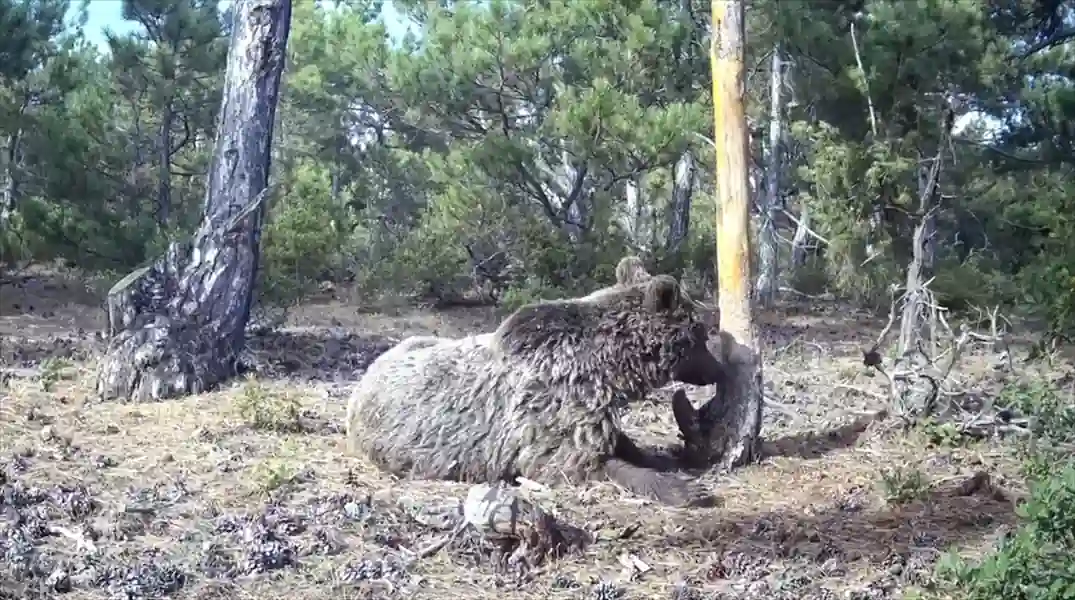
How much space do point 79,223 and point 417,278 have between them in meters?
4.17

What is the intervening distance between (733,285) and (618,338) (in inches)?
26.7

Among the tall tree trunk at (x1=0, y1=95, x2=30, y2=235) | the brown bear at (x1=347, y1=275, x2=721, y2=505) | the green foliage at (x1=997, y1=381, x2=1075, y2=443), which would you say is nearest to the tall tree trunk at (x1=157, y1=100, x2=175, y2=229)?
the tall tree trunk at (x1=0, y1=95, x2=30, y2=235)

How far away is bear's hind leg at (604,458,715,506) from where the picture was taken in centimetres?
475

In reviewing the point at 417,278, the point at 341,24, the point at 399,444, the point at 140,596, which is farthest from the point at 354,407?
the point at 341,24

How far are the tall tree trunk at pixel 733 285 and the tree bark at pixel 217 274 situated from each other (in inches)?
153

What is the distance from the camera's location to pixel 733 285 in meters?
5.39

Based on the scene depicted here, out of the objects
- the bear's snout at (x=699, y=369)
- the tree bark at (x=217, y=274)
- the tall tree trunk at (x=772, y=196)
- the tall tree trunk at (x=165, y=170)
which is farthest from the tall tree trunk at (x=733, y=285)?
the tall tree trunk at (x=165, y=170)

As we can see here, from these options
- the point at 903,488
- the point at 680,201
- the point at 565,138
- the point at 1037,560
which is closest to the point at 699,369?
the point at 903,488

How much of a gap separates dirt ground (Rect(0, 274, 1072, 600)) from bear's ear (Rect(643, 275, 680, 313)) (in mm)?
914

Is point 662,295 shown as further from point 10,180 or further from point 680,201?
point 10,180

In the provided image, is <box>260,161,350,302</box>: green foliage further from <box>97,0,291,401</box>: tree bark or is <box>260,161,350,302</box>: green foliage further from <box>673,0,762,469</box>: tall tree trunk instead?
<box>673,0,762,469</box>: tall tree trunk

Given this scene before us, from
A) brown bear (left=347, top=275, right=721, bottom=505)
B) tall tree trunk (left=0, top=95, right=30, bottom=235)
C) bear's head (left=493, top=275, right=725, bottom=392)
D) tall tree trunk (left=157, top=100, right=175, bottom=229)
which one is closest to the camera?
brown bear (left=347, top=275, right=721, bottom=505)

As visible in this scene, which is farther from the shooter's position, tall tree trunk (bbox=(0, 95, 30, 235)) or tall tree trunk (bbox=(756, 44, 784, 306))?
tall tree trunk (bbox=(756, 44, 784, 306))

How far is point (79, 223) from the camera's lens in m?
A: 12.6
